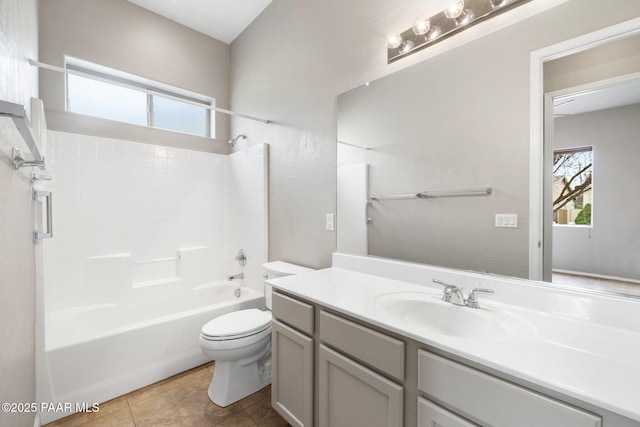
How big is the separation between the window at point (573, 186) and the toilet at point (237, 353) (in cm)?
177

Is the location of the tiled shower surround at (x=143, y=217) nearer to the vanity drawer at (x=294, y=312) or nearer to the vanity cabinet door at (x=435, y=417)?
the vanity drawer at (x=294, y=312)

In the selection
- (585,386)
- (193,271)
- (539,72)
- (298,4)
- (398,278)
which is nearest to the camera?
(585,386)

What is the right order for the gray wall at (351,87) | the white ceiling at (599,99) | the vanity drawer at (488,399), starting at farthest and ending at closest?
the gray wall at (351,87)
the white ceiling at (599,99)
the vanity drawer at (488,399)

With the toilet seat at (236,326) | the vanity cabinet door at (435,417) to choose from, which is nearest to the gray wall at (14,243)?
the toilet seat at (236,326)

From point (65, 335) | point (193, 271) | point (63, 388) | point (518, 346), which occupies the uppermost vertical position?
point (518, 346)

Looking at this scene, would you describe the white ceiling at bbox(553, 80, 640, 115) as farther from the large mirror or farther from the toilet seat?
the toilet seat

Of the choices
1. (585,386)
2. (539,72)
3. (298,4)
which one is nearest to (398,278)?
(585,386)

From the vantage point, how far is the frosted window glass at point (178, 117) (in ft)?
9.36

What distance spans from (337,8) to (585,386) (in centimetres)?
234

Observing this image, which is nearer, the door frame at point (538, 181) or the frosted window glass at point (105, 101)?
the door frame at point (538, 181)

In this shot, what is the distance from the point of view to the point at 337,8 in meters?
1.95

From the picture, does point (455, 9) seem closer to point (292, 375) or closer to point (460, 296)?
point (460, 296)

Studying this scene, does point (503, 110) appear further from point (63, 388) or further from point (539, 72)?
point (63, 388)

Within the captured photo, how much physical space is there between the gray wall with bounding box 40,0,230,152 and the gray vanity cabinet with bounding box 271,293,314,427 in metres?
2.32
